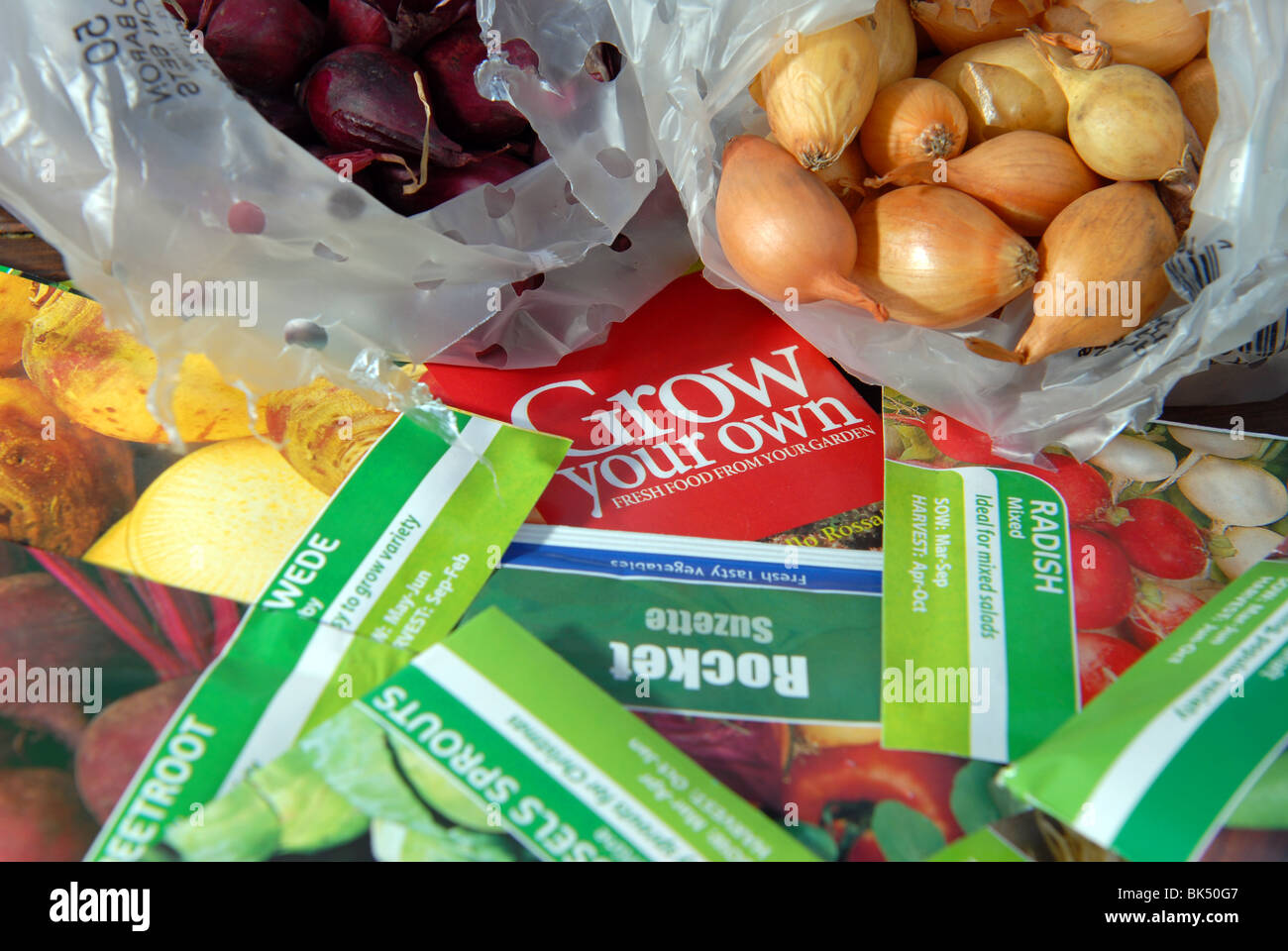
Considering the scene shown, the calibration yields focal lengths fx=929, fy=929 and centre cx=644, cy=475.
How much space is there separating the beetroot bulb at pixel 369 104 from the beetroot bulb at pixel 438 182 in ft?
0.05

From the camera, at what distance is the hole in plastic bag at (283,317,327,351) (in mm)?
557

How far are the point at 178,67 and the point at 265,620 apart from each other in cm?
30

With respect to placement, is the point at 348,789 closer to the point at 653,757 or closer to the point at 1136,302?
the point at 653,757

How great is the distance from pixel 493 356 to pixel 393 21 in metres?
0.23

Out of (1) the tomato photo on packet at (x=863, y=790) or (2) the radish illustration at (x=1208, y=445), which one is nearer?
(1) the tomato photo on packet at (x=863, y=790)

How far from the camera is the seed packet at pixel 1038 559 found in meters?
0.48

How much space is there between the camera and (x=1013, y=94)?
0.56 metres

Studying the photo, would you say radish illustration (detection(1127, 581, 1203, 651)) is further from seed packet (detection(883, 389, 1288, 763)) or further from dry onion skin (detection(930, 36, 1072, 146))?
dry onion skin (detection(930, 36, 1072, 146))

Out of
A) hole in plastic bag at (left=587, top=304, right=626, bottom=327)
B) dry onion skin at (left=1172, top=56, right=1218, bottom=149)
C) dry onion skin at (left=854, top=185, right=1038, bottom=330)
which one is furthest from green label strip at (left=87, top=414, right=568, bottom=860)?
dry onion skin at (left=1172, top=56, right=1218, bottom=149)

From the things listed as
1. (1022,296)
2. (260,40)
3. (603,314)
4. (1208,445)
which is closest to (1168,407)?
(1208,445)

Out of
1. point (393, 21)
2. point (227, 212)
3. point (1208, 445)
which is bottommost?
point (1208, 445)

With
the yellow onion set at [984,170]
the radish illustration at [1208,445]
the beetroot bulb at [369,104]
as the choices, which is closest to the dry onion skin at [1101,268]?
the yellow onion set at [984,170]

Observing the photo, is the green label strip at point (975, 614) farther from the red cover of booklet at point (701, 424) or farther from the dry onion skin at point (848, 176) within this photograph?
the dry onion skin at point (848, 176)

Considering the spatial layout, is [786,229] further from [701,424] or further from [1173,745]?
[1173,745]
